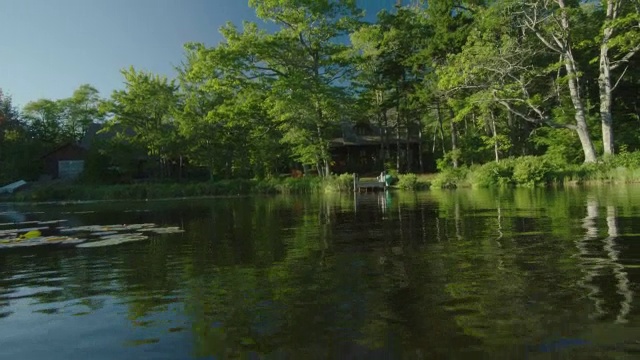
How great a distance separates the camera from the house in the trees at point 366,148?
51.9m

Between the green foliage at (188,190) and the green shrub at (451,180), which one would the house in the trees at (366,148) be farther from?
the green shrub at (451,180)

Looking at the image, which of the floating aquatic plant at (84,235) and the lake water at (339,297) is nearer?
the lake water at (339,297)

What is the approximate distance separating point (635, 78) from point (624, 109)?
3682 mm

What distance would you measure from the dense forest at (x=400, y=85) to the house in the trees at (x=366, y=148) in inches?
116

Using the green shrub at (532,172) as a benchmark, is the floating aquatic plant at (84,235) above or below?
below

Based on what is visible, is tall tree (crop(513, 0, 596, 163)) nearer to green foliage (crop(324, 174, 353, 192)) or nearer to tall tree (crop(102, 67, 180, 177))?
green foliage (crop(324, 174, 353, 192))

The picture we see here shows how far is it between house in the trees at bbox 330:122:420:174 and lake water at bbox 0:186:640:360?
134ft

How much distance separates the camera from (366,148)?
54500mm

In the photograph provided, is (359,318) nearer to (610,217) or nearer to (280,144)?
(610,217)

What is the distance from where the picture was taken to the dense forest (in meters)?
33.4

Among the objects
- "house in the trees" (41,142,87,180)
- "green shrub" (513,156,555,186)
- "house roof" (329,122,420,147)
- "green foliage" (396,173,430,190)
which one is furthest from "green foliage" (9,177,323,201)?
"house in the trees" (41,142,87,180)

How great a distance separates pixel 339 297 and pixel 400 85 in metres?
41.2

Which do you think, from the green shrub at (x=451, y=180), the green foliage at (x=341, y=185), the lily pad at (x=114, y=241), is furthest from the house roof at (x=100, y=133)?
the lily pad at (x=114, y=241)

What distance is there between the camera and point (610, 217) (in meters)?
12.3
